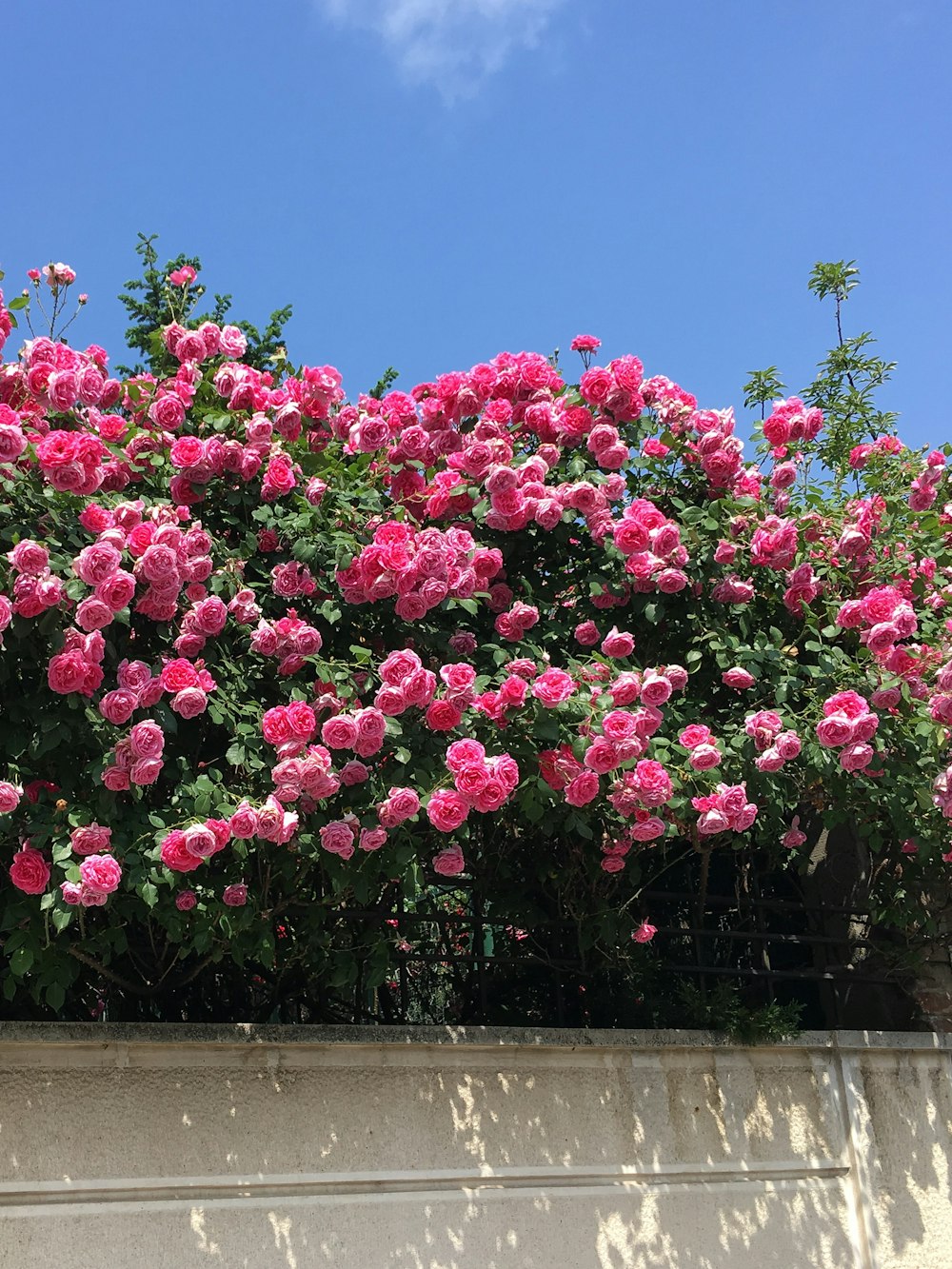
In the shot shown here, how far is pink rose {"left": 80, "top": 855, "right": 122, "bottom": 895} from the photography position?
3.53m

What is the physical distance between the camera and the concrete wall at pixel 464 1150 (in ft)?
13.3

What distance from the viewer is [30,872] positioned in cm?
367

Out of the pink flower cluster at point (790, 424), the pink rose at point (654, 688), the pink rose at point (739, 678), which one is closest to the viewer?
the pink rose at point (654, 688)

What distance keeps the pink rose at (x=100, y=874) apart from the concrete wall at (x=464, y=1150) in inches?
33.3

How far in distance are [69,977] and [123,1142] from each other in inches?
24.8

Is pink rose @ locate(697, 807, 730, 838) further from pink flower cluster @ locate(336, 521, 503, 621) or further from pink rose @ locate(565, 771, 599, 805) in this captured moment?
pink flower cluster @ locate(336, 521, 503, 621)

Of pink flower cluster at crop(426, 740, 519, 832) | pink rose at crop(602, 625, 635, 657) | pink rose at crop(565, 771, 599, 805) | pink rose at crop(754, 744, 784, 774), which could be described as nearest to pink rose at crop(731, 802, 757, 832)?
pink rose at crop(754, 744, 784, 774)

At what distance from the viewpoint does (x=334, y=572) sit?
4445 mm

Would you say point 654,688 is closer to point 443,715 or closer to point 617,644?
point 617,644

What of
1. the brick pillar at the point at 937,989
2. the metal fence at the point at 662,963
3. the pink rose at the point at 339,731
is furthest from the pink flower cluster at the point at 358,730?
the brick pillar at the point at 937,989

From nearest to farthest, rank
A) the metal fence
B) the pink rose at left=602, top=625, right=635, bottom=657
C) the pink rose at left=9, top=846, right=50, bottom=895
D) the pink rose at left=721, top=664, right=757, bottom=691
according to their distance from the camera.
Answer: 1. the pink rose at left=9, top=846, right=50, bottom=895
2. the pink rose at left=602, top=625, right=635, bottom=657
3. the pink rose at left=721, top=664, right=757, bottom=691
4. the metal fence

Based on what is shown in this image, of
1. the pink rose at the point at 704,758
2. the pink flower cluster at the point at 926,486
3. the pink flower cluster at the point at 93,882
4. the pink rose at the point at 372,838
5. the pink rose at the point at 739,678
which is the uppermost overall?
the pink flower cluster at the point at 926,486

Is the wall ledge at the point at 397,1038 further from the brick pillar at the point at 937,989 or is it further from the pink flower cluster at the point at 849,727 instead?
the pink flower cluster at the point at 849,727

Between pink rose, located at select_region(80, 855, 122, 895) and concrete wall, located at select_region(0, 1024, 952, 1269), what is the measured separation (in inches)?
33.3
